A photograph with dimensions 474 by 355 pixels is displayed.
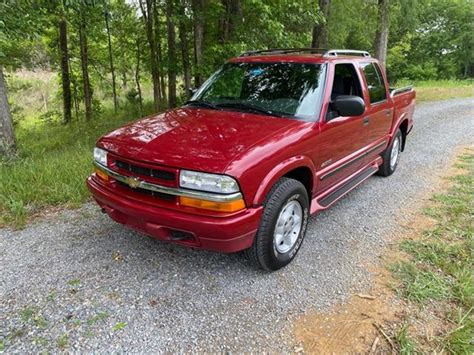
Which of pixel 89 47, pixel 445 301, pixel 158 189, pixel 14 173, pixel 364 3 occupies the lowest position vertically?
pixel 445 301

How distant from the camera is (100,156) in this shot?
3.10 meters

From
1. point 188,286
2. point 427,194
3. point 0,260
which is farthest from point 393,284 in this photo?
point 0,260

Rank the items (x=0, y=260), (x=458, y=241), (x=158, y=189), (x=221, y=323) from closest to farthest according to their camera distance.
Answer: (x=221, y=323), (x=158, y=189), (x=0, y=260), (x=458, y=241)

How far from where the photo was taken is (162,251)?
3266 mm

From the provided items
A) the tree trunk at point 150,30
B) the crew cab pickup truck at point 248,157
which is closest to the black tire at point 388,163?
the crew cab pickup truck at point 248,157

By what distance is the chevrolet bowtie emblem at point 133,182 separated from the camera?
2.71 m

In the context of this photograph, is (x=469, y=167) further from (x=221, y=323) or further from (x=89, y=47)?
(x=89, y=47)

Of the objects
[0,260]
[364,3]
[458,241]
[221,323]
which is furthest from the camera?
[364,3]

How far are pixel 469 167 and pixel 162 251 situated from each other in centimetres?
531

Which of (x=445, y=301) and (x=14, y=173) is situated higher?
(x=14, y=173)

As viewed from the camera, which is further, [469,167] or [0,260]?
[469,167]

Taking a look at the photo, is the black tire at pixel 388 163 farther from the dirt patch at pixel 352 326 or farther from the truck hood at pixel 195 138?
the dirt patch at pixel 352 326

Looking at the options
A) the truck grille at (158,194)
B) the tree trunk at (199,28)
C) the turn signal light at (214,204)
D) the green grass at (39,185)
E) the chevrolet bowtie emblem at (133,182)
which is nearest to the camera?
the turn signal light at (214,204)

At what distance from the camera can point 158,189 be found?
2.61 meters
